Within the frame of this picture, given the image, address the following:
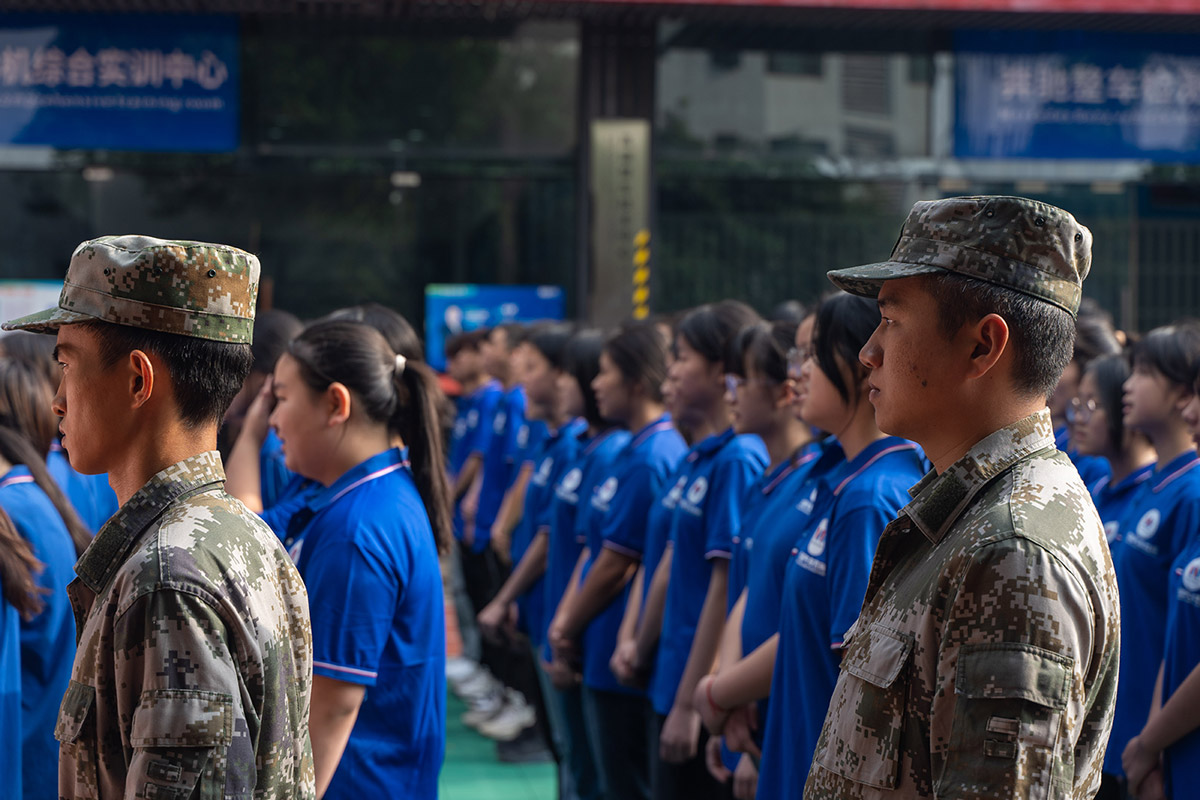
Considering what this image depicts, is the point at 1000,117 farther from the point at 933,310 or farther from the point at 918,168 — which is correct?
the point at 933,310

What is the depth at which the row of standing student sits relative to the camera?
263 cm

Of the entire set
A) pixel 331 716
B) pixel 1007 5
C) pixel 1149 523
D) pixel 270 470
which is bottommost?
pixel 331 716

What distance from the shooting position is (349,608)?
246 cm

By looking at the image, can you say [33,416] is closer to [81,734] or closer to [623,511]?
[623,511]

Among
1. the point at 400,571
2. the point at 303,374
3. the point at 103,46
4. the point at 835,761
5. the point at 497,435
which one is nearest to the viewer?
the point at 835,761

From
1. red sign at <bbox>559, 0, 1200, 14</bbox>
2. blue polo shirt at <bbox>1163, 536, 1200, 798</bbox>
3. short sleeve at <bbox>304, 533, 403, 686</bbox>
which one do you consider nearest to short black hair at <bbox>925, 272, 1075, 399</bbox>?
short sleeve at <bbox>304, 533, 403, 686</bbox>

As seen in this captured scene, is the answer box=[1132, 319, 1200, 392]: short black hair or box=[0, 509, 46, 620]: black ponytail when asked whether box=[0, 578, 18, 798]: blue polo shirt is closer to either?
box=[0, 509, 46, 620]: black ponytail

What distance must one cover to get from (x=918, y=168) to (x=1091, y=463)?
5569mm

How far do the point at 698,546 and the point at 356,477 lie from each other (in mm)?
1451

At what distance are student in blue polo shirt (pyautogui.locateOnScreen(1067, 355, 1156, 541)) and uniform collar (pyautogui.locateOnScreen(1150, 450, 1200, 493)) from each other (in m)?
0.16

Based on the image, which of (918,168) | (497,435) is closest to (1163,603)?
(497,435)

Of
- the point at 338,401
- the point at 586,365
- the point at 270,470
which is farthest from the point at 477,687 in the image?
the point at 338,401

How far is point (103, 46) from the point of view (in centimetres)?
873

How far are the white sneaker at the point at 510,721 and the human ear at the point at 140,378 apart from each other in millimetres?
5012
